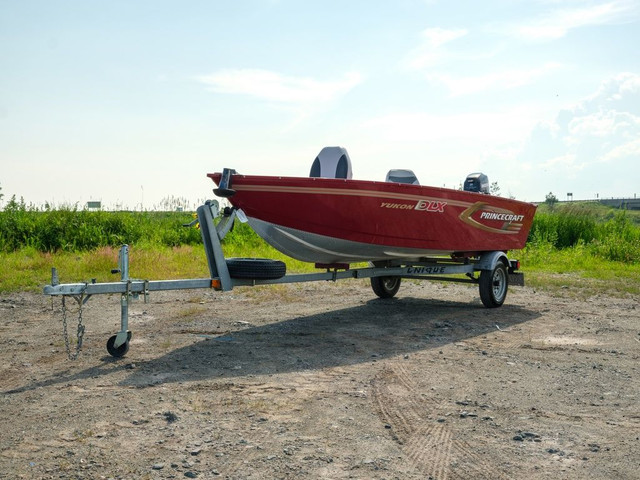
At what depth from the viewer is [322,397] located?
479 cm

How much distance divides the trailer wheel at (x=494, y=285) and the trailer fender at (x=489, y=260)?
56 mm

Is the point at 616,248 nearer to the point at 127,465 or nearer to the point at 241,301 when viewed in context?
the point at 241,301

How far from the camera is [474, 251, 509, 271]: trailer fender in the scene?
29.7 ft

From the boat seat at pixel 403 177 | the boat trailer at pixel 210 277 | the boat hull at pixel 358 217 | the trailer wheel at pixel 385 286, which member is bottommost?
the trailer wheel at pixel 385 286

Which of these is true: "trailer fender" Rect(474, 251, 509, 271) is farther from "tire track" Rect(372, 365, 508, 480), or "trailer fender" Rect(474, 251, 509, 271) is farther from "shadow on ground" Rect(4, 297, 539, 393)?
"tire track" Rect(372, 365, 508, 480)

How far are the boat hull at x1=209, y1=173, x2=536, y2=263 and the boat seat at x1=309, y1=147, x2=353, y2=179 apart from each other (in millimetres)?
861

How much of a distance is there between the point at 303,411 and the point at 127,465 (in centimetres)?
127

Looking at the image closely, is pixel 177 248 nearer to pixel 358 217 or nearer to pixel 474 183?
pixel 474 183

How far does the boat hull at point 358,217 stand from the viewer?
22.0 ft

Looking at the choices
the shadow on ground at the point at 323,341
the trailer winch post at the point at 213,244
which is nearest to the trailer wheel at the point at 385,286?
the shadow on ground at the point at 323,341

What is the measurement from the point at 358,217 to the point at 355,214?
0.19ft

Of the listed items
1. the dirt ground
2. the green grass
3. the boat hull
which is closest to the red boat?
the boat hull

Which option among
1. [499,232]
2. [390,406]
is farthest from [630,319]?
[390,406]

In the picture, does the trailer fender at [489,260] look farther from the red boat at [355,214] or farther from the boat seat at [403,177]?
the boat seat at [403,177]
